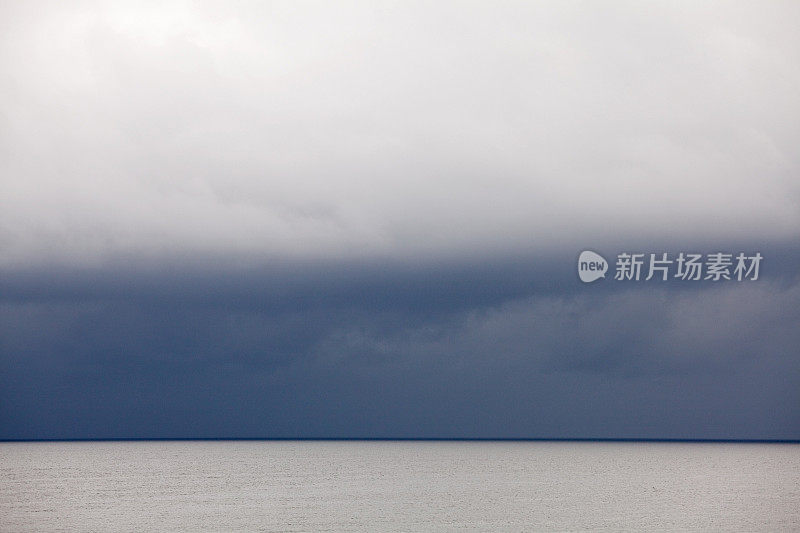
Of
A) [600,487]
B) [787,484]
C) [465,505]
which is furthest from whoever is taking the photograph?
[787,484]

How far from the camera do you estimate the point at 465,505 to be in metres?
111

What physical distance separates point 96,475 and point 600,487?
103 metres

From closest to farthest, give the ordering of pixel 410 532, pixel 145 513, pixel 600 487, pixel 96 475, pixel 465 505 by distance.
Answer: pixel 410 532, pixel 145 513, pixel 465 505, pixel 600 487, pixel 96 475

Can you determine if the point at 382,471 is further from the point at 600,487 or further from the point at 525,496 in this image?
the point at 525,496

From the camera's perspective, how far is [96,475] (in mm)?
180250

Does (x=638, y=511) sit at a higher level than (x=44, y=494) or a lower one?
higher

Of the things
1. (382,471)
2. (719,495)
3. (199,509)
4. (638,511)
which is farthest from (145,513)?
(382,471)

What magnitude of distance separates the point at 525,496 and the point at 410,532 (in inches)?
1706

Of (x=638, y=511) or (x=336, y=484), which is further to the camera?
(x=336, y=484)

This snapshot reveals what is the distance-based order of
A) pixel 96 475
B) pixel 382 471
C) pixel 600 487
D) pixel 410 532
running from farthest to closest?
1. pixel 382 471
2. pixel 96 475
3. pixel 600 487
4. pixel 410 532

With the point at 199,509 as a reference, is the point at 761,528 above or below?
above

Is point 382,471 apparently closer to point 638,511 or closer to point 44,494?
point 44,494

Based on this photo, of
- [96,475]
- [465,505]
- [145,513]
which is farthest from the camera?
[96,475]

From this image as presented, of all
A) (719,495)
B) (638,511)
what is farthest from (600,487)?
(638,511)
